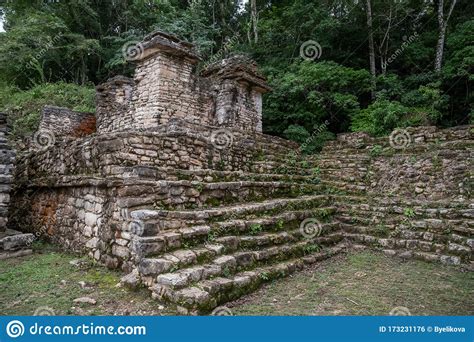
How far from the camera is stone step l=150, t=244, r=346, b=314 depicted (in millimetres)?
2861

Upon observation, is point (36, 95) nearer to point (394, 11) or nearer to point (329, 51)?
point (329, 51)

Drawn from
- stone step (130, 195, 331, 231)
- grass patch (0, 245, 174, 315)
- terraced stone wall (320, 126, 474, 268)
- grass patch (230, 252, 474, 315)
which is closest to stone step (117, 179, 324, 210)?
stone step (130, 195, 331, 231)

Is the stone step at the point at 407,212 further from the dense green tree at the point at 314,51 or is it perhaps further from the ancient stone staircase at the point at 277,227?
the dense green tree at the point at 314,51

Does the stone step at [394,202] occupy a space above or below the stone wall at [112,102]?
below

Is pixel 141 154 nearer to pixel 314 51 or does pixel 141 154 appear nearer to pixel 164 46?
pixel 164 46

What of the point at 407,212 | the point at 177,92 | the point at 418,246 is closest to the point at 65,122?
the point at 177,92

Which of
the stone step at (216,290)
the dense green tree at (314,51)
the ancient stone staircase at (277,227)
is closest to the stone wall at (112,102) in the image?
the dense green tree at (314,51)

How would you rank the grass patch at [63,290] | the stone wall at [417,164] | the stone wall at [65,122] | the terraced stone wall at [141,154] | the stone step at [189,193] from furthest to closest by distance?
the stone wall at [65,122]
the stone wall at [417,164]
the terraced stone wall at [141,154]
the stone step at [189,193]
the grass patch at [63,290]

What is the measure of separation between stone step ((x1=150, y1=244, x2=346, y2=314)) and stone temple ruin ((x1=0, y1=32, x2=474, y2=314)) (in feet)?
0.04

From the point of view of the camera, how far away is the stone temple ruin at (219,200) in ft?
11.9

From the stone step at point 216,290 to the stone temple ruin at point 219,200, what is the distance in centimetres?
1

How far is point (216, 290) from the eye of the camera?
3.11 metres

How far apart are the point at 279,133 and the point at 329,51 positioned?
6.40 metres

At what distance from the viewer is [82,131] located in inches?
516
